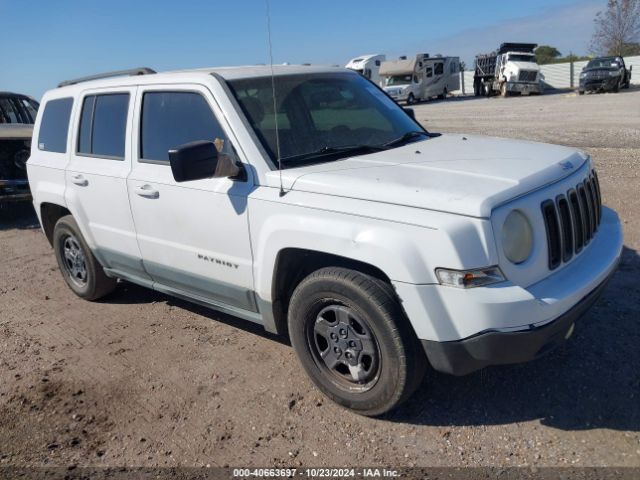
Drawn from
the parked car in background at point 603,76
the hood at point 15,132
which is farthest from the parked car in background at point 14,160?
the parked car in background at point 603,76

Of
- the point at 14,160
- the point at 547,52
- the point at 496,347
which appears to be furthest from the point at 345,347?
the point at 547,52

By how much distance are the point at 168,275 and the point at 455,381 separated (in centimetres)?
220

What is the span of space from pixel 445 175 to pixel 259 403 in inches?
70.1

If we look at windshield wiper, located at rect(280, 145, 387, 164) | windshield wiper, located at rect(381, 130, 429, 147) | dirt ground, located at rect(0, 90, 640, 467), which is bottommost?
dirt ground, located at rect(0, 90, 640, 467)

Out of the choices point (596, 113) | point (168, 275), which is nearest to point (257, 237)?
point (168, 275)

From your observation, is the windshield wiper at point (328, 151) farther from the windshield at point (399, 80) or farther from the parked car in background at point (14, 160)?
the windshield at point (399, 80)

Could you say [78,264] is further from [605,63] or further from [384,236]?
[605,63]

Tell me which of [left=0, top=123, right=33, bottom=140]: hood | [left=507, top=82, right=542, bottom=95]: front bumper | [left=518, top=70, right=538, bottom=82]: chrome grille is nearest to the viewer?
[left=0, top=123, right=33, bottom=140]: hood

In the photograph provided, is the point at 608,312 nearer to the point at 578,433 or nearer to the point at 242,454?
the point at 578,433

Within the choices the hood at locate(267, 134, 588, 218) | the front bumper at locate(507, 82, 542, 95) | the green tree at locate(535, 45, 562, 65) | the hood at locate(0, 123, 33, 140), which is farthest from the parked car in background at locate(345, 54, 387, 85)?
the hood at locate(267, 134, 588, 218)

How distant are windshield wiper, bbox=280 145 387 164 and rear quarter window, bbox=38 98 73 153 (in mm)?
2678

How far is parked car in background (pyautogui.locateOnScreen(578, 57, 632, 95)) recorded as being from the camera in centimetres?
3114

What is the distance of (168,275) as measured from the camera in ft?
14.5

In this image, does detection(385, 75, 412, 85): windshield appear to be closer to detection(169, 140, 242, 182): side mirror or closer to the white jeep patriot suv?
the white jeep patriot suv
